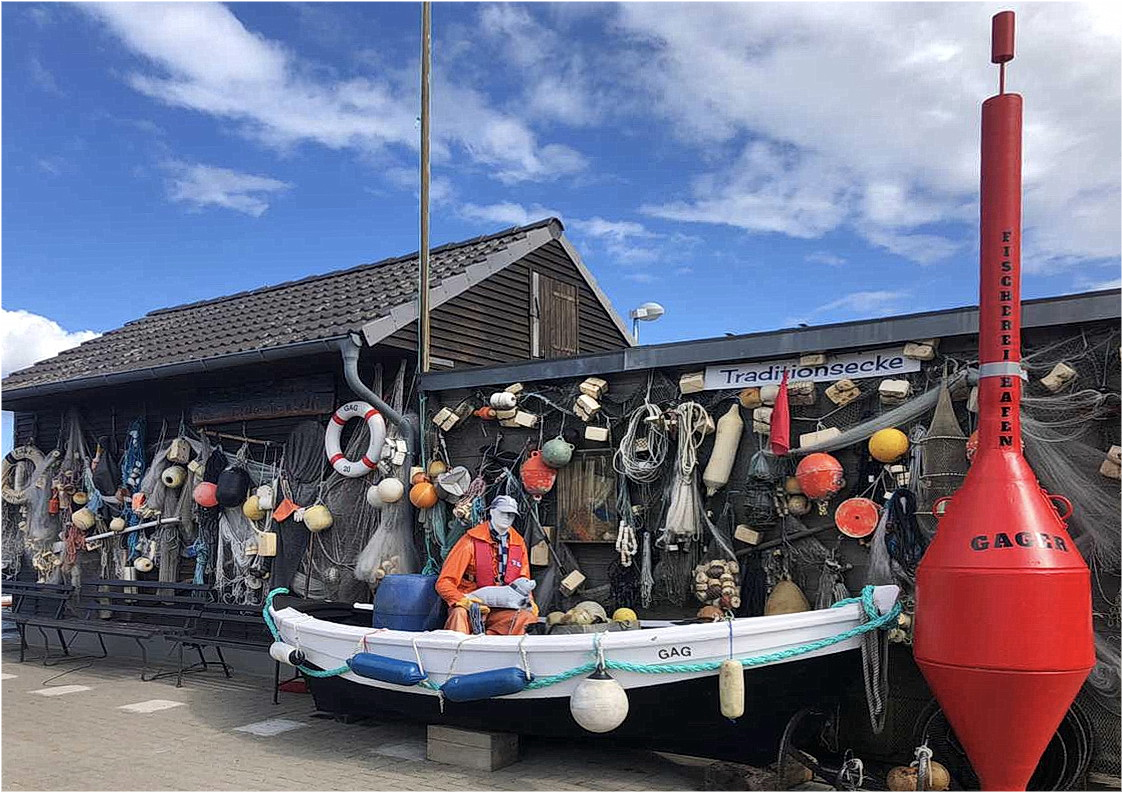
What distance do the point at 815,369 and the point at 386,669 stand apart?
3.65 m

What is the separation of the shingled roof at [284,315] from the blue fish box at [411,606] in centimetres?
248

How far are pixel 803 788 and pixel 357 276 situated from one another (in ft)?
29.1

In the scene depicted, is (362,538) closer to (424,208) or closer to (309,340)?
(309,340)

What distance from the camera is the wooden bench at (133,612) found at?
10180 millimetres

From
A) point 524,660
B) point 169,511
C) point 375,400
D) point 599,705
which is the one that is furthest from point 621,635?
point 169,511

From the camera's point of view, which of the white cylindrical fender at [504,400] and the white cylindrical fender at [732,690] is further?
the white cylindrical fender at [504,400]

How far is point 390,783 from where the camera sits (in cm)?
→ 618

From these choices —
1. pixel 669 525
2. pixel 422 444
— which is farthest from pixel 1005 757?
pixel 422 444

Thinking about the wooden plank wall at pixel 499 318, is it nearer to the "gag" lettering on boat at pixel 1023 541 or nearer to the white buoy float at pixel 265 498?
the white buoy float at pixel 265 498

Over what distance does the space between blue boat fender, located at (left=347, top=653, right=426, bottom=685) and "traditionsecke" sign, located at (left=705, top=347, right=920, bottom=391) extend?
9.82 feet

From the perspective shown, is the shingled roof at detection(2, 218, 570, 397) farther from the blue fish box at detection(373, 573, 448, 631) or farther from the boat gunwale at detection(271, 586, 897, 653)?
the boat gunwale at detection(271, 586, 897, 653)

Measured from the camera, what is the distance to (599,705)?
568 cm

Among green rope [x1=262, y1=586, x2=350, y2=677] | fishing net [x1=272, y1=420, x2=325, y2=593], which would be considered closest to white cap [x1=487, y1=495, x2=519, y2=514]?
green rope [x1=262, y1=586, x2=350, y2=677]

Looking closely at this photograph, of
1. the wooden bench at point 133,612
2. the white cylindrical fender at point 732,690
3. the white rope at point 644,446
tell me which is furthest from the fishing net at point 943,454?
the wooden bench at point 133,612
